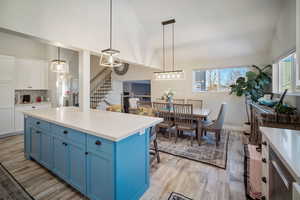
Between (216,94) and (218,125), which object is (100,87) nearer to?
(216,94)

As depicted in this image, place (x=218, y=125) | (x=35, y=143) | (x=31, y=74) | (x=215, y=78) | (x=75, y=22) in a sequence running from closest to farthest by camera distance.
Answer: (x=35, y=143) < (x=75, y=22) < (x=218, y=125) < (x=31, y=74) < (x=215, y=78)

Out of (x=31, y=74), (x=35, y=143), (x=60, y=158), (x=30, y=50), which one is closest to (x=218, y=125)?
(x=60, y=158)

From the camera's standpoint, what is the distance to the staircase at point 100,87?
636 centimetres

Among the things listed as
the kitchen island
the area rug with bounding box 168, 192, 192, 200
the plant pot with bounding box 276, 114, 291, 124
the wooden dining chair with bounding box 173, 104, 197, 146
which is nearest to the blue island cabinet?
the kitchen island

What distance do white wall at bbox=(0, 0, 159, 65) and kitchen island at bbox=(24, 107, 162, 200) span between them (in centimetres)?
141

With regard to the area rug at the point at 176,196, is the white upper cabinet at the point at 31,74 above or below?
above

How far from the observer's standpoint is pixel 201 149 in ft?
9.88

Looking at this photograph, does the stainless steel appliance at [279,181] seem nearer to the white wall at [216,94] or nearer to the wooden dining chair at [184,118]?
the wooden dining chair at [184,118]

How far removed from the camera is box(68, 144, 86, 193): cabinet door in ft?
5.20

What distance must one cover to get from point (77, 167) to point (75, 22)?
2560 millimetres

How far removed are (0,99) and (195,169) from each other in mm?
5236

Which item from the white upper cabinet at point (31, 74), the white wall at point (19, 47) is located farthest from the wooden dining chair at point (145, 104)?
the white wall at point (19, 47)

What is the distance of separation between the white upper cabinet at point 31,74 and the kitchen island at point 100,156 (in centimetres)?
337

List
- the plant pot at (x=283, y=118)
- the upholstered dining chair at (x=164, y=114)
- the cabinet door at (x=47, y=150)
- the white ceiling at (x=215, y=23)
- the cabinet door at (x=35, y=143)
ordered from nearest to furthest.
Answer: the plant pot at (x=283, y=118), the cabinet door at (x=47, y=150), the cabinet door at (x=35, y=143), the white ceiling at (x=215, y=23), the upholstered dining chair at (x=164, y=114)
